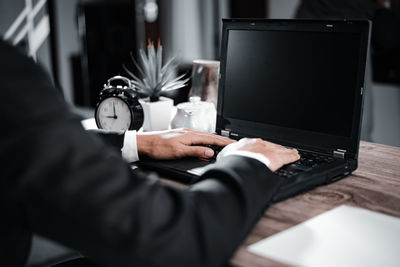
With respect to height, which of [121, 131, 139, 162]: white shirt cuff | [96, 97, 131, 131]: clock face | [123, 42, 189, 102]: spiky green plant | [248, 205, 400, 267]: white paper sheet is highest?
[123, 42, 189, 102]: spiky green plant

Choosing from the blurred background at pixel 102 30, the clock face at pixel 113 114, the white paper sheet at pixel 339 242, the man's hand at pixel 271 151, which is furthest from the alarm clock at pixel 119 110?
the blurred background at pixel 102 30

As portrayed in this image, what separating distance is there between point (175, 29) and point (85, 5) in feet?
3.03

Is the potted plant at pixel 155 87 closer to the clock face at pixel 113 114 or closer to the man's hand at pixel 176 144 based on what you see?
the clock face at pixel 113 114

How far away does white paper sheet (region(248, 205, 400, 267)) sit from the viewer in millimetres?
663

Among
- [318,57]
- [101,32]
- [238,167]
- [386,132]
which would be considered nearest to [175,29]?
[101,32]

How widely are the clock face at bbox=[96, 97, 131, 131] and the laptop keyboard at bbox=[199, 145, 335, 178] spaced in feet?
1.23

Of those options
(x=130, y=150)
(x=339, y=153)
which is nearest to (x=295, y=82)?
(x=339, y=153)

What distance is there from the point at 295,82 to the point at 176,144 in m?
0.34

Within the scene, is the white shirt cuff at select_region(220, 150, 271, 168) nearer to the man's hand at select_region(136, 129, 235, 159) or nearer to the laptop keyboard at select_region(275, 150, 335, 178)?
the laptop keyboard at select_region(275, 150, 335, 178)

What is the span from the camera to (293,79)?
3.76 ft

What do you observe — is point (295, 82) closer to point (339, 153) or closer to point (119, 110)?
point (339, 153)

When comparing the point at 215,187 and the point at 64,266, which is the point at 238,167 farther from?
the point at 64,266

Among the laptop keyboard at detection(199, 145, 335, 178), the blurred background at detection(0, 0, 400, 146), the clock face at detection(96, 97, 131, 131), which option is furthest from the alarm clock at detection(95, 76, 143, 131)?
the blurred background at detection(0, 0, 400, 146)

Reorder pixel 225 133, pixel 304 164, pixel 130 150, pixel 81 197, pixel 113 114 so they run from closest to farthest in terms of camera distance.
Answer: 1. pixel 81 197
2. pixel 304 164
3. pixel 130 150
4. pixel 225 133
5. pixel 113 114
